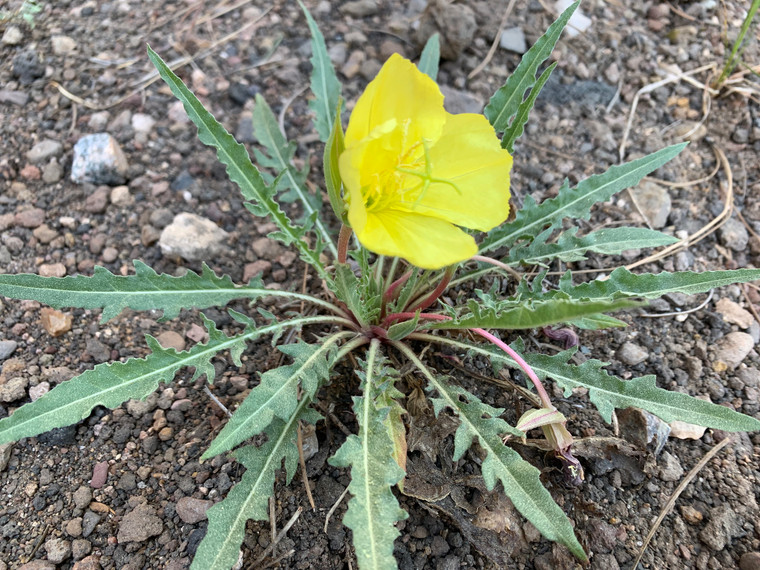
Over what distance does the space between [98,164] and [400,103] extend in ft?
5.13

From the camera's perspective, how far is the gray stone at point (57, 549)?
5.43 ft

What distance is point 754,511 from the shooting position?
72.7 inches

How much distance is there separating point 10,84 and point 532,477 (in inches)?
114

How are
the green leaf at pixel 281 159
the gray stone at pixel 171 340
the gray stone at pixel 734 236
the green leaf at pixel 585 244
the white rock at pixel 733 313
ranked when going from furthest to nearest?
the gray stone at pixel 734 236
the green leaf at pixel 281 159
the white rock at pixel 733 313
the gray stone at pixel 171 340
the green leaf at pixel 585 244

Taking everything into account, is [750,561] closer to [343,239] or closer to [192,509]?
[343,239]

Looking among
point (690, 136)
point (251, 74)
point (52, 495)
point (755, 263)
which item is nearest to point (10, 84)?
point (251, 74)

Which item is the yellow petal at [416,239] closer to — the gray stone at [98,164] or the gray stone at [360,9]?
the gray stone at [98,164]

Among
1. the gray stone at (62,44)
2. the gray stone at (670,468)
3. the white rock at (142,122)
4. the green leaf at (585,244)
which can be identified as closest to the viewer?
the gray stone at (670,468)

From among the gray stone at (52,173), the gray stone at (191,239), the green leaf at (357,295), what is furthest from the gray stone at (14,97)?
the green leaf at (357,295)

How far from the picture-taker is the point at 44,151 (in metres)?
2.60

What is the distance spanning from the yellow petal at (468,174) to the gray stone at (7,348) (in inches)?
58.7

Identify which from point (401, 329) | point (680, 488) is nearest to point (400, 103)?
point (401, 329)

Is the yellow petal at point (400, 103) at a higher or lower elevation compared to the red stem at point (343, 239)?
higher

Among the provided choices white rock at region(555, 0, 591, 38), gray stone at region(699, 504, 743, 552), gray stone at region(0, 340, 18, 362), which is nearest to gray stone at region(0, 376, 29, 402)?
gray stone at region(0, 340, 18, 362)
